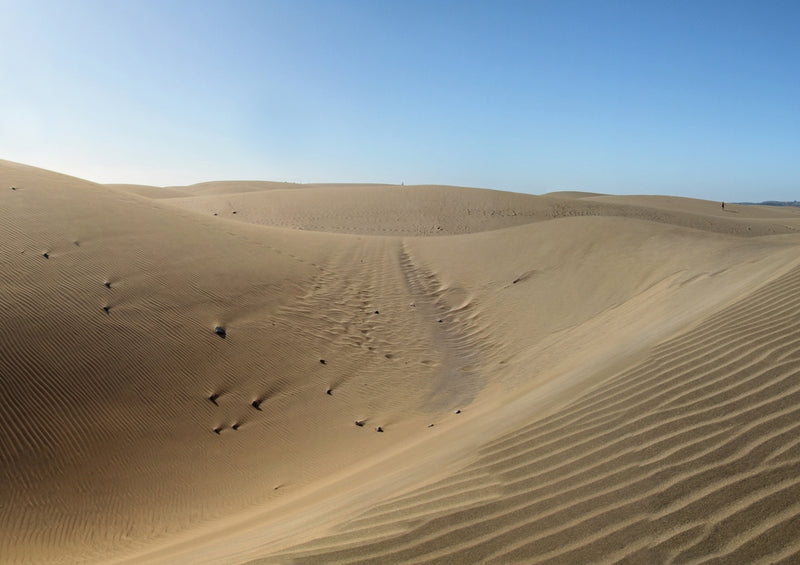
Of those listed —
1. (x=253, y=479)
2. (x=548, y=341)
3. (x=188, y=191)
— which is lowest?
(x=253, y=479)

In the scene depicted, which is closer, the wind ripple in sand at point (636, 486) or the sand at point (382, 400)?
the wind ripple in sand at point (636, 486)

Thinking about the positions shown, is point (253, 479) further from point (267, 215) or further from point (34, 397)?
point (267, 215)

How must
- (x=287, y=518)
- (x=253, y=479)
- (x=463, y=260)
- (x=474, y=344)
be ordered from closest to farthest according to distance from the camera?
(x=287, y=518) → (x=253, y=479) → (x=474, y=344) → (x=463, y=260)

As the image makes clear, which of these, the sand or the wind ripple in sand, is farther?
the sand

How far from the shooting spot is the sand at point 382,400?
2910 millimetres

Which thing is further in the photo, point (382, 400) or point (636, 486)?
point (382, 400)

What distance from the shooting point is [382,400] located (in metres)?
7.23

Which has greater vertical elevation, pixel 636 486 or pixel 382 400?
pixel 636 486

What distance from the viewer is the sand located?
291 cm

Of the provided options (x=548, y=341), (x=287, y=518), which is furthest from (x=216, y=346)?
(x=548, y=341)

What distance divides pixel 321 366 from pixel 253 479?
2.77 metres

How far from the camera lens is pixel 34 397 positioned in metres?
5.43

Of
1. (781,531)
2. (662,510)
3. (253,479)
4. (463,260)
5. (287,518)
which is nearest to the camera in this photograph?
(781,531)

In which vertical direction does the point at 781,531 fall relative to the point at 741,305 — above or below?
below
